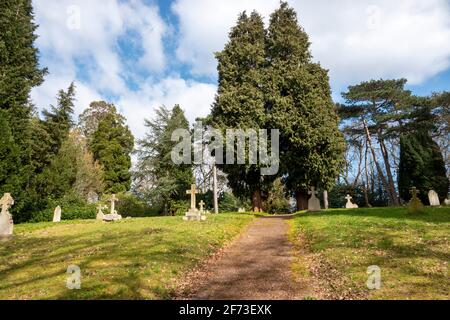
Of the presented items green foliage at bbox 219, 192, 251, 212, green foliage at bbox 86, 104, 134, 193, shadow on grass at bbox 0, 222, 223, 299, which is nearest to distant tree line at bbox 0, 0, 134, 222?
green foliage at bbox 86, 104, 134, 193

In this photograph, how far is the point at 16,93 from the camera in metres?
27.4

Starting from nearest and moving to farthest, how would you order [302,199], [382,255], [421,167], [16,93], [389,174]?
[382,255] < [16,93] < [421,167] < [302,199] < [389,174]

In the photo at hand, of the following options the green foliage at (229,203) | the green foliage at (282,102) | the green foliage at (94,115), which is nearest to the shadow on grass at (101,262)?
the green foliage at (282,102)

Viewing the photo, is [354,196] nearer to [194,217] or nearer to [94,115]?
[194,217]

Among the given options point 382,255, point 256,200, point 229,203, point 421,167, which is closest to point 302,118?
point 256,200

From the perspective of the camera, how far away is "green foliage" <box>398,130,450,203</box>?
3044 centimetres

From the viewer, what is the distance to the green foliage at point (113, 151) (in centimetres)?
4678

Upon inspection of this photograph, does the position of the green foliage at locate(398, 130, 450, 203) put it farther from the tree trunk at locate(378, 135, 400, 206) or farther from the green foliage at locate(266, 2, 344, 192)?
the green foliage at locate(266, 2, 344, 192)

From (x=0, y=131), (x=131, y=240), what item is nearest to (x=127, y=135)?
(x=0, y=131)

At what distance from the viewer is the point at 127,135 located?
5388 centimetres

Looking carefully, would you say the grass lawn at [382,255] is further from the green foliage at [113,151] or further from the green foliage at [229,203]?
the green foliage at [113,151]

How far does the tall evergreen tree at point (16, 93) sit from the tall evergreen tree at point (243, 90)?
1555 cm

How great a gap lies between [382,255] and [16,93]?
92.7 ft
